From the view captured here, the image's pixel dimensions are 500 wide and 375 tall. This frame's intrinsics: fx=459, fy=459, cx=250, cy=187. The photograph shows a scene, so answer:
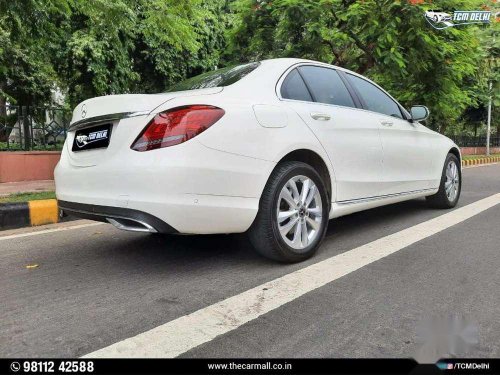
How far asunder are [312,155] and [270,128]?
530 mm

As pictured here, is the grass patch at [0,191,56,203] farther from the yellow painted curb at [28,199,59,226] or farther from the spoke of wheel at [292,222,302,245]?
the spoke of wheel at [292,222,302,245]

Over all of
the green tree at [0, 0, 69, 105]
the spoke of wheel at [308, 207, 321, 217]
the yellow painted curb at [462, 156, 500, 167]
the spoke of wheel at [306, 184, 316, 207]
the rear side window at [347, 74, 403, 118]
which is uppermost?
the green tree at [0, 0, 69, 105]

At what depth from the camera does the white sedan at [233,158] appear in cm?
272

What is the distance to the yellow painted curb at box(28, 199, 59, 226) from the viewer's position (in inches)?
194

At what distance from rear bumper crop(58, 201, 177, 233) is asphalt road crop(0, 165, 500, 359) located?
373 millimetres

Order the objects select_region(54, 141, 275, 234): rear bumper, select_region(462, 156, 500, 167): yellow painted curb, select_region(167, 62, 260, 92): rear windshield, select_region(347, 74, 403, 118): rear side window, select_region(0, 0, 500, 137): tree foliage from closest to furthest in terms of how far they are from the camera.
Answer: select_region(54, 141, 275, 234): rear bumper < select_region(167, 62, 260, 92): rear windshield < select_region(347, 74, 403, 118): rear side window < select_region(0, 0, 500, 137): tree foliage < select_region(462, 156, 500, 167): yellow painted curb

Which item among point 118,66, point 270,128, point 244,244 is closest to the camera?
point 270,128

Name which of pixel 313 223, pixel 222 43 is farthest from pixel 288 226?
pixel 222 43

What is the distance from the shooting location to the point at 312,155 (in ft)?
11.3

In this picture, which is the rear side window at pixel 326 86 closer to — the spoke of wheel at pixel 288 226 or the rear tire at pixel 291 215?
the rear tire at pixel 291 215

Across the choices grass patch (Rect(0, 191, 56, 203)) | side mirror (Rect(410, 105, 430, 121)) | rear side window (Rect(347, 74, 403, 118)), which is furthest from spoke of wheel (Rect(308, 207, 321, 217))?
grass patch (Rect(0, 191, 56, 203))

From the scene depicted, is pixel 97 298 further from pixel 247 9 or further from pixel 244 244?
pixel 247 9

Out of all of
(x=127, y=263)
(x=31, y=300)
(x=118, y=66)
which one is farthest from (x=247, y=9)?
(x=31, y=300)

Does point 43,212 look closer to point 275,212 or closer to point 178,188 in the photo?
point 178,188
